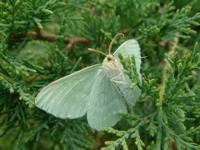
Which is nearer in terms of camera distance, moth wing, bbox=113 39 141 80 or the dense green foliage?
the dense green foliage

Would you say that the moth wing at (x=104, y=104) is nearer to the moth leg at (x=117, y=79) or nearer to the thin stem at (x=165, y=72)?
the moth leg at (x=117, y=79)

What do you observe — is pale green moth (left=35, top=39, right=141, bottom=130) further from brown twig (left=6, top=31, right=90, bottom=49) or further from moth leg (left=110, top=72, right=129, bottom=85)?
brown twig (left=6, top=31, right=90, bottom=49)

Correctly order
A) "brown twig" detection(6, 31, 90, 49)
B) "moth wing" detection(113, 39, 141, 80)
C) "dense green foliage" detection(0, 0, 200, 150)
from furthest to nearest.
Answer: "brown twig" detection(6, 31, 90, 49) < "moth wing" detection(113, 39, 141, 80) < "dense green foliage" detection(0, 0, 200, 150)

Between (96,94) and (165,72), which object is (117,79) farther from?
(165,72)

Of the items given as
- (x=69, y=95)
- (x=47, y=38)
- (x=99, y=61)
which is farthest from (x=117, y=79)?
(x=47, y=38)

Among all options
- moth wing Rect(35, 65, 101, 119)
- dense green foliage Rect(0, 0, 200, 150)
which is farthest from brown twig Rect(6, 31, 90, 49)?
moth wing Rect(35, 65, 101, 119)

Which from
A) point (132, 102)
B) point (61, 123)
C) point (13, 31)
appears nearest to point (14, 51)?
point (13, 31)

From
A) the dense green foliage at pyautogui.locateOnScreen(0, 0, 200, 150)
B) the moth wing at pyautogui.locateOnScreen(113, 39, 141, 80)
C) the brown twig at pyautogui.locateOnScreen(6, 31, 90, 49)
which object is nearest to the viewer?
the dense green foliage at pyautogui.locateOnScreen(0, 0, 200, 150)

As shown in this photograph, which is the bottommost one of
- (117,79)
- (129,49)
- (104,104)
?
(104,104)

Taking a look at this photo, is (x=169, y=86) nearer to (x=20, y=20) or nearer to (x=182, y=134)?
(x=182, y=134)
